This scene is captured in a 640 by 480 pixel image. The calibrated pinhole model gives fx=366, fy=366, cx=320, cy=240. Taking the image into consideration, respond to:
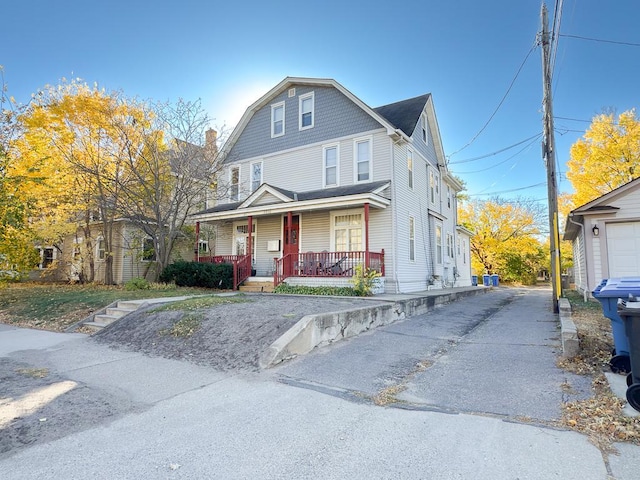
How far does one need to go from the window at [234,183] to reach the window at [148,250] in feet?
15.7

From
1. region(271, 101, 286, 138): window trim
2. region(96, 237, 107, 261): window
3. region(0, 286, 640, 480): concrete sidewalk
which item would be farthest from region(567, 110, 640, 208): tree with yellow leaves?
region(96, 237, 107, 261): window

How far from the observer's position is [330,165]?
49.8 feet

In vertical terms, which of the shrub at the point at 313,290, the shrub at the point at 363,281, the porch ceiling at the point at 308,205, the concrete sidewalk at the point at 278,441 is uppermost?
the porch ceiling at the point at 308,205

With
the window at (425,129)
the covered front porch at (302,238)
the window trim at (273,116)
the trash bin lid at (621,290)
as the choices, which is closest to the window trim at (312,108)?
the window trim at (273,116)

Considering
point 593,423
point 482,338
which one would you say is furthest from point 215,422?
point 482,338

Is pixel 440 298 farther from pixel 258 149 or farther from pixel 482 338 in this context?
pixel 258 149

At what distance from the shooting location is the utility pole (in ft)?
32.7

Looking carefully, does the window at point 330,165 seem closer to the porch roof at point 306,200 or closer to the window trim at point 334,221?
the porch roof at point 306,200

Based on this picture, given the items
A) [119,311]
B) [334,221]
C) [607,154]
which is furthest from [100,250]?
[607,154]

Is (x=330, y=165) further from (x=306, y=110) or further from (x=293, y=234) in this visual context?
(x=293, y=234)

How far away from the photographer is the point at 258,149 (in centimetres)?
1753

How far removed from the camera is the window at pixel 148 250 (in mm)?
18633

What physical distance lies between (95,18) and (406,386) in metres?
14.3

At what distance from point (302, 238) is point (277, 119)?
6026 mm
